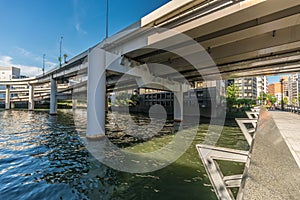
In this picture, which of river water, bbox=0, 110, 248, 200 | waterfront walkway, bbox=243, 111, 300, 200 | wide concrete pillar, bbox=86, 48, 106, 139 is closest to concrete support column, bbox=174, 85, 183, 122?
wide concrete pillar, bbox=86, 48, 106, 139

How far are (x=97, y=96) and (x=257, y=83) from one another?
356 ft

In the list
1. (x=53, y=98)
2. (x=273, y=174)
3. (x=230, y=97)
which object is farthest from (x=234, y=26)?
(x=230, y=97)

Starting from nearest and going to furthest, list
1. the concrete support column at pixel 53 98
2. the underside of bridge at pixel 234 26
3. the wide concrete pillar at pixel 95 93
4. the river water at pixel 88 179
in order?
1. the river water at pixel 88 179
2. the underside of bridge at pixel 234 26
3. the wide concrete pillar at pixel 95 93
4. the concrete support column at pixel 53 98

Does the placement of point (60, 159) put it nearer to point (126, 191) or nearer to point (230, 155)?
point (126, 191)

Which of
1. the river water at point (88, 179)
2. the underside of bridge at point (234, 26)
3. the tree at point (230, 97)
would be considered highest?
the underside of bridge at point (234, 26)

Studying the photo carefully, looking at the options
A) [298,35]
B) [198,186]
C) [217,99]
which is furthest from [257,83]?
[198,186]

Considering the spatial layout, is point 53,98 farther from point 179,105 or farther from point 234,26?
point 234,26

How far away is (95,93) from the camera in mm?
Answer: 10367

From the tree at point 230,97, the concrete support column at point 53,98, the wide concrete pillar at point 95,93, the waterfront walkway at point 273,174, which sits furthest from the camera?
the tree at point 230,97

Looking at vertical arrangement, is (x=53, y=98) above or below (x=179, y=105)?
above

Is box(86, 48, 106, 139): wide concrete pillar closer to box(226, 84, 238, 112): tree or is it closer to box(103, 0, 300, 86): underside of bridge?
box(103, 0, 300, 86): underside of bridge

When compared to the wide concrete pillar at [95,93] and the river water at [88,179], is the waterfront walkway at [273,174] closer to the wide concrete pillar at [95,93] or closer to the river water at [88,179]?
the river water at [88,179]

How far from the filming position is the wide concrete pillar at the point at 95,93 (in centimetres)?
1020

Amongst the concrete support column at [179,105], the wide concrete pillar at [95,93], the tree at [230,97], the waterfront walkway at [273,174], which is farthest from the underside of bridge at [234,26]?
the tree at [230,97]
